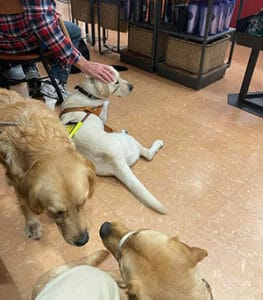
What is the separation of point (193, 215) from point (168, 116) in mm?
1072

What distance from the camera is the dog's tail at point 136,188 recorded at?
1.52 meters

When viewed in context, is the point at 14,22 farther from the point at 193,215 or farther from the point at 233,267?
the point at 233,267

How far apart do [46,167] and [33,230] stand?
616mm

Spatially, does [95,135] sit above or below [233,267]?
above

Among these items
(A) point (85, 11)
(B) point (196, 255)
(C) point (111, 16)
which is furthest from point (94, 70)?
(A) point (85, 11)

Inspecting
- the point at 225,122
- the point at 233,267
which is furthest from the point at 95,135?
the point at 225,122

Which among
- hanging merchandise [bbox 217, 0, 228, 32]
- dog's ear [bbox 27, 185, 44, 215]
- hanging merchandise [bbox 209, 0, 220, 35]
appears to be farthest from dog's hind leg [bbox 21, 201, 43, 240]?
hanging merchandise [bbox 217, 0, 228, 32]

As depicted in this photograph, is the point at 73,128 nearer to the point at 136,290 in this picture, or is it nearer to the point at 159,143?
the point at 159,143

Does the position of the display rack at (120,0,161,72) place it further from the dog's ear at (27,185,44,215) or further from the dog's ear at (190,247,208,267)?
the dog's ear at (190,247,208,267)

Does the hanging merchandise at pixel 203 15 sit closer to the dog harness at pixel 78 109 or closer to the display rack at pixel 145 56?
the display rack at pixel 145 56

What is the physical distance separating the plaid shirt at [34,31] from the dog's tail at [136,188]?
0.87 metres

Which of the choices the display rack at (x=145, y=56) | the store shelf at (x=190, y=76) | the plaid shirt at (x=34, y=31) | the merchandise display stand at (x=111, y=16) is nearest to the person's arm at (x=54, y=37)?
the plaid shirt at (x=34, y=31)

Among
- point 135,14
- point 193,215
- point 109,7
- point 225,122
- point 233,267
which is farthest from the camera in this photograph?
point 109,7

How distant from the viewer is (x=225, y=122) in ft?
7.72
